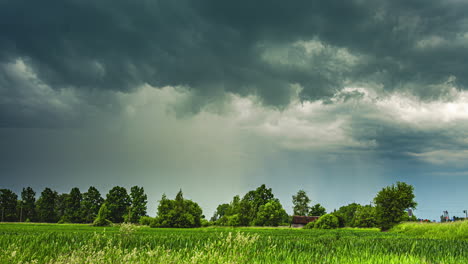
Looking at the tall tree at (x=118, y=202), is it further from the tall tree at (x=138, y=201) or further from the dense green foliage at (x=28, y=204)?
the dense green foliage at (x=28, y=204)

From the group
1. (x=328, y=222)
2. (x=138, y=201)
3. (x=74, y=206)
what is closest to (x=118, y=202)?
(x=138, y=201)

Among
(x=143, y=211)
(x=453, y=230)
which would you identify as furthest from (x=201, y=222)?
(x=453, y=230)

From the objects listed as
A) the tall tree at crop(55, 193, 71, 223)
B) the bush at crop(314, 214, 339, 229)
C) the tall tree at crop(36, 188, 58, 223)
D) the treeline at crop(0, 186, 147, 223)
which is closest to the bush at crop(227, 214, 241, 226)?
the bush at crop(314, 214, 339, 229)

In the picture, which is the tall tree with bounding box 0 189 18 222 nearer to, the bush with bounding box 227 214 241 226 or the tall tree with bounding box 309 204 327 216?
the bush with bounding box 227 214 241 226

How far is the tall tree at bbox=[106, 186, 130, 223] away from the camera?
8564 cm

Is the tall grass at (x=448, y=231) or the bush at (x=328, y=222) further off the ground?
the tall grass at (x=448, y=231)

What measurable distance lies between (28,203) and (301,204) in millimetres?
106800

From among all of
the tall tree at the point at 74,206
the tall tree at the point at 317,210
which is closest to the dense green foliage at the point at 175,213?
the tall tree at the point at 74,206

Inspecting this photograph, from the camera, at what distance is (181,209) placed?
6488 cm

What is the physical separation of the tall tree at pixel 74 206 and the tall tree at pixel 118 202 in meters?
17.3

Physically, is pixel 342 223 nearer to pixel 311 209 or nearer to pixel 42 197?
pixel 311 209

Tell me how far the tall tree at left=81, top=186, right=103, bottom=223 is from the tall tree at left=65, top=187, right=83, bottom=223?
1879 millimetres

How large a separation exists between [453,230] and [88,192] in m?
99.6

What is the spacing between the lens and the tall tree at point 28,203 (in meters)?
105
